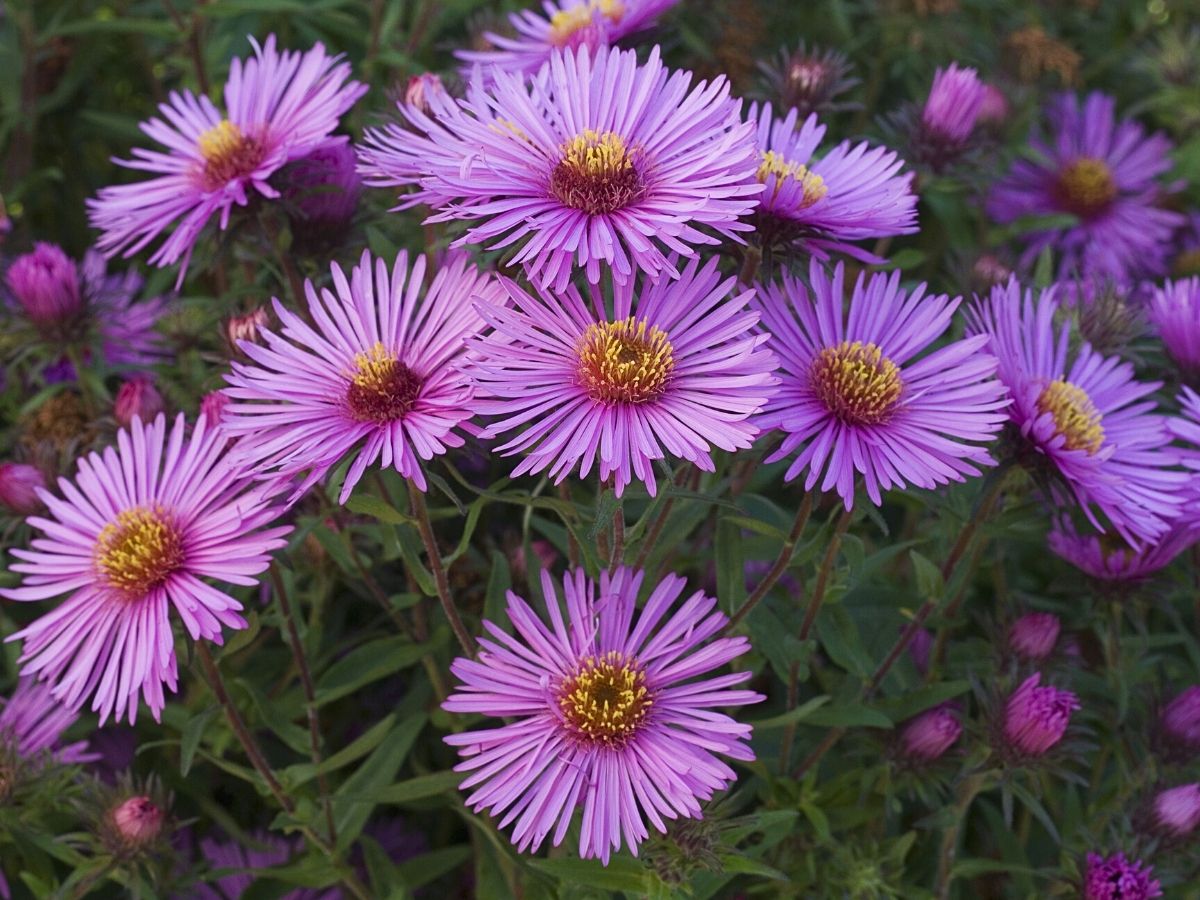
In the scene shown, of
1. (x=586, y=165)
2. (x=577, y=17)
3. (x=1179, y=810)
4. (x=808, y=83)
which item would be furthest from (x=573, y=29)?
(x=1179, y=810)

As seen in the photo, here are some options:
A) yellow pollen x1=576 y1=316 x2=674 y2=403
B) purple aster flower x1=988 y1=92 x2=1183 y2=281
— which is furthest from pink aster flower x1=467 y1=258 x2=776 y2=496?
purple aster flower x1=988 y1=92 x2=1183 y2=281

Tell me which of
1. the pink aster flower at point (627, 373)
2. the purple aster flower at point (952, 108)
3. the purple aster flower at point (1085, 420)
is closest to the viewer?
the pink aster flower at point (627, 373)

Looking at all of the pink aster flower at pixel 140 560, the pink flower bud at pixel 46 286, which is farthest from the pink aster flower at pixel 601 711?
the pink flower bud at pixel 46 286

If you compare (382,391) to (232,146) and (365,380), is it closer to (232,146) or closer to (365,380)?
(365,380)

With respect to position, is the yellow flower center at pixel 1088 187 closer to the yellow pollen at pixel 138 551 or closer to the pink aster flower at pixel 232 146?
the pink aster flower at pixel 232 146

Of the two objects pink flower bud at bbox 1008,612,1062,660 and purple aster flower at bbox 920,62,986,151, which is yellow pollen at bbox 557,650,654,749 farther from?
purple aster flower at bbox 920,62,986,151

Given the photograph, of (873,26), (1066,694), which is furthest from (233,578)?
(873,26)
